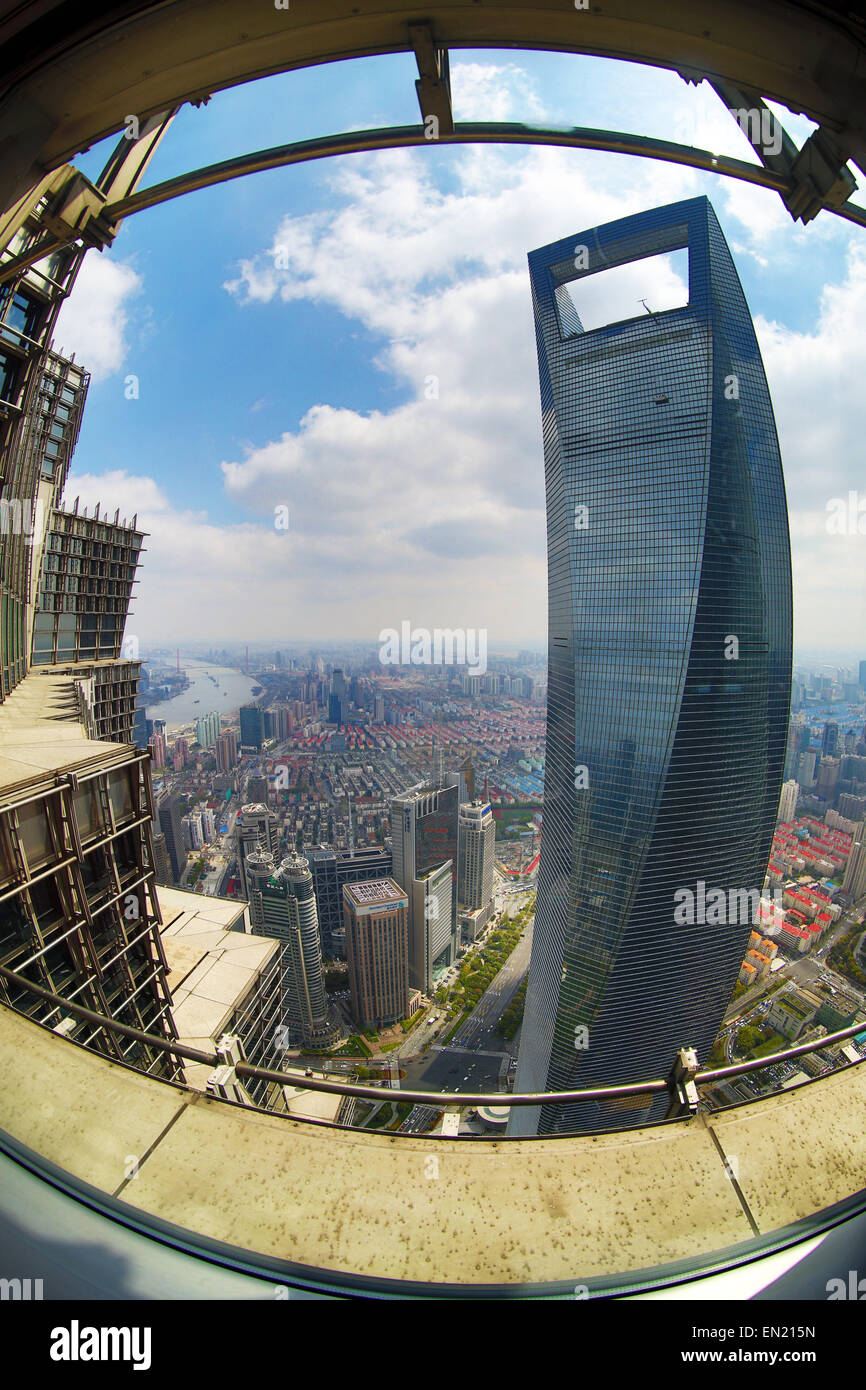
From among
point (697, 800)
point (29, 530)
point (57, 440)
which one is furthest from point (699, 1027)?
point (57, 440)

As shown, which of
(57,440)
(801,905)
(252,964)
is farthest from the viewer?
(801,905)

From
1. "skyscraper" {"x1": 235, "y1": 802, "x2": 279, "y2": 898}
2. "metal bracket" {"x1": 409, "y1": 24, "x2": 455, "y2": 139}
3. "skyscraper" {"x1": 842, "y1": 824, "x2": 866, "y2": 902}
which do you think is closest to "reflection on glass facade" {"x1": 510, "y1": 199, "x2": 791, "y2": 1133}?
"skyscraper" {"x1": 842, "y1": 824, "x2": 866, "y2": 902}

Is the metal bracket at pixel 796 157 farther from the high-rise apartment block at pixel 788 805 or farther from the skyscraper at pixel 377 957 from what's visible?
the high-rise apartment block at pixel 788 805

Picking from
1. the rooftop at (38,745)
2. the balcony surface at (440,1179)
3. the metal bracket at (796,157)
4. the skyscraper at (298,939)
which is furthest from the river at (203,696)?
Answer: the metal bracket at (796,157)

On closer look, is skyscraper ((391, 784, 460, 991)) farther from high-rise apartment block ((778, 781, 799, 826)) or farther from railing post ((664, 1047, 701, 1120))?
railing post ((664, 1047, 701, 1120))

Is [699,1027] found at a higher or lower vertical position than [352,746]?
lower

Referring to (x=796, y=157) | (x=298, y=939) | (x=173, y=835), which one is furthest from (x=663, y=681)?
(x=173, y=835)
